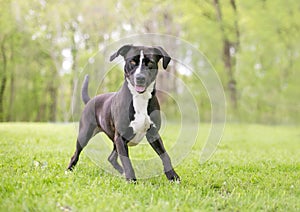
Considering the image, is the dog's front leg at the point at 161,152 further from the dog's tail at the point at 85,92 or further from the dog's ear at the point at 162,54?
the dog's tail at the point at 85,92

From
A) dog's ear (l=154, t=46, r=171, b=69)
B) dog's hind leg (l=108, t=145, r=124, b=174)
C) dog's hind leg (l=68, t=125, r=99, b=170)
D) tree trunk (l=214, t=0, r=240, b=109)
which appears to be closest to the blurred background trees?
tree trunk (l=214, t=0, r=240, b=109)

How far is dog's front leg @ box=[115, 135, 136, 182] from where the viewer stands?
13.4ft

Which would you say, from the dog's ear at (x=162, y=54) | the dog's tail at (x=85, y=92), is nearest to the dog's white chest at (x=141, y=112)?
the dog's ear at (x=162, y=54)

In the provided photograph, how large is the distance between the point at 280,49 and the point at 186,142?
1773 centimetres

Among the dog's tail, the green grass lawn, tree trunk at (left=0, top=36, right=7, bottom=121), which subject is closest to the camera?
the green grass lawn

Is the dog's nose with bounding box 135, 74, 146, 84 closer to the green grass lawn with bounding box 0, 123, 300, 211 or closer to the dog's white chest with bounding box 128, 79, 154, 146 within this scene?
the dog's white chest with bounding box 128, 79, 154, 146

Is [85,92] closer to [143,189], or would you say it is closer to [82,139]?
[82,139]

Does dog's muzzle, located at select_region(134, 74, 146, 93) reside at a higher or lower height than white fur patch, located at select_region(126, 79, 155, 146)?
higher

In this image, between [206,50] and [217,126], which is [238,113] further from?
[217,126]

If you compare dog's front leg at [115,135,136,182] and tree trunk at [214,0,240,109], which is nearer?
dog's front leg at [115,135,136,182]

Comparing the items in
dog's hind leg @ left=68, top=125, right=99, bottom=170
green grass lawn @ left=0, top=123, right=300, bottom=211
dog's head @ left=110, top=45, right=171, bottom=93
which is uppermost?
dog's head @ left=110, top=45, right=171, bottom=93

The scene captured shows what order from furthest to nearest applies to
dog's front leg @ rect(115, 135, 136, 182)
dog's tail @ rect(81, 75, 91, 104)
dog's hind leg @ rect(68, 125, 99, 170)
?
1. dog's tail @ rect(81, 75, 91, 104)
2. dog's hind leg @ rect(68, 125, 99, 170)
3. dog's front leg @ rect(115, 135, 136, 182)

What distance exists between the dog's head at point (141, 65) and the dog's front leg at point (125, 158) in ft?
2.08

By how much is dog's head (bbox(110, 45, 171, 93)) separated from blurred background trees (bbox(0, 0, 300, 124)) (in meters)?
10.6
